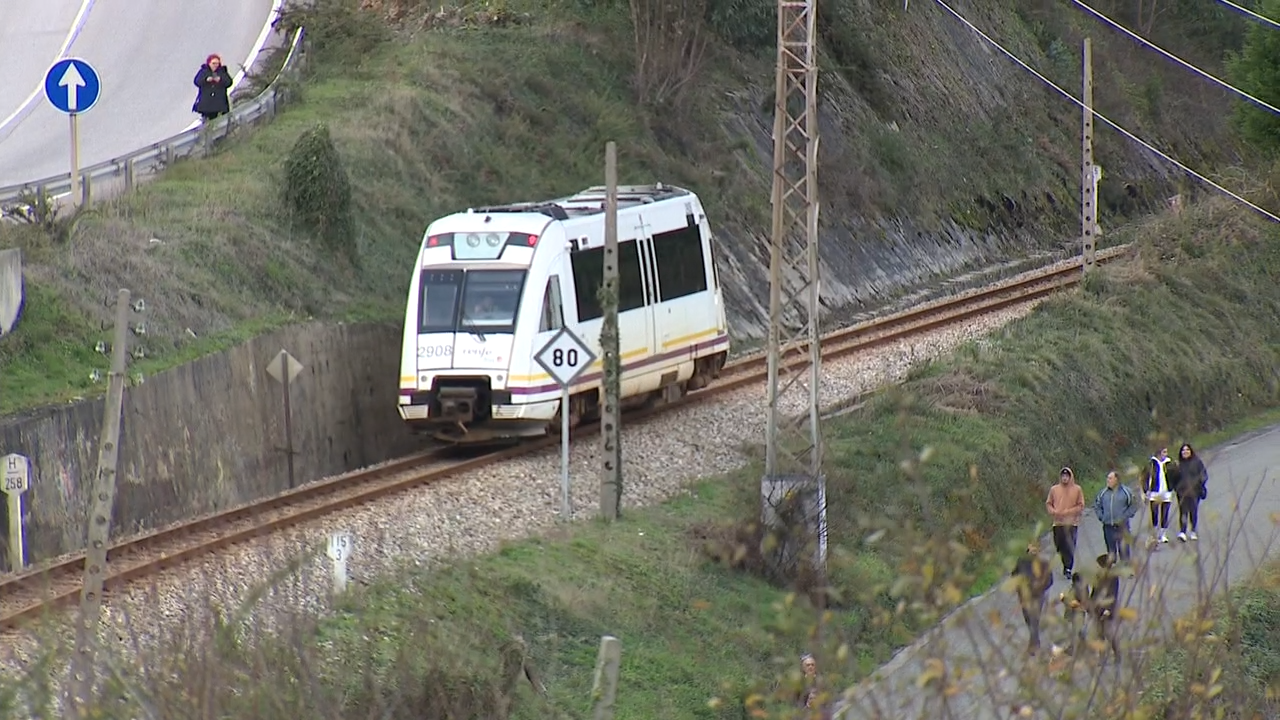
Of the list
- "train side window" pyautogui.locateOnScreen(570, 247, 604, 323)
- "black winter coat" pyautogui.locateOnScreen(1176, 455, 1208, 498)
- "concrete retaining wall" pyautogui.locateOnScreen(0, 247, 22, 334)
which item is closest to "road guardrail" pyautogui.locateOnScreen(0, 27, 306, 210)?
"concrete retaining wall" pyautogui.locateOnScreen(0, 247, 22, 334)

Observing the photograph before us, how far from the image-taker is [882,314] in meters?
37.6

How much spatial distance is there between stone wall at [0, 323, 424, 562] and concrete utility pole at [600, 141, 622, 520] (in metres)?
4.66

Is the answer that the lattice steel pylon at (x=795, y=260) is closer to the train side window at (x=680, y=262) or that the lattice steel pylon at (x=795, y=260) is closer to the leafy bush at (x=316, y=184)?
the train side window at (x=680, y=262)

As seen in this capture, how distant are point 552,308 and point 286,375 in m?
3.30

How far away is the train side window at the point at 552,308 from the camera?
22.6 meters

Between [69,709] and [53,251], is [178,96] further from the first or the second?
[69,709]

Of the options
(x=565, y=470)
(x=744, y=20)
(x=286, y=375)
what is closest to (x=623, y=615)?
(x=565, y=470)

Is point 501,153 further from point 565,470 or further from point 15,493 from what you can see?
point 15,493

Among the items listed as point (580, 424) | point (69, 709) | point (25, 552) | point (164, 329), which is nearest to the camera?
point (69, 709)

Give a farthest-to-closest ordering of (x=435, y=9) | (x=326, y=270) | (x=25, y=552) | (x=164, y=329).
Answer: (x=435, y=9)
(x=326, y=270)
(x=164, y=329)
(x=25, y=552)

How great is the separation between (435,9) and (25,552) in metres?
24.2

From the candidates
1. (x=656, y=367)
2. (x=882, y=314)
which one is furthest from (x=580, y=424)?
(x=882, y=314)

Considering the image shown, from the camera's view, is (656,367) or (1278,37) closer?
(656,367)

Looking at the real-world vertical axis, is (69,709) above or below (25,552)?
above
